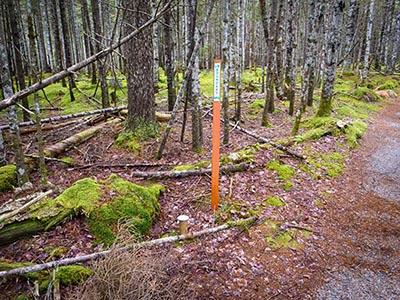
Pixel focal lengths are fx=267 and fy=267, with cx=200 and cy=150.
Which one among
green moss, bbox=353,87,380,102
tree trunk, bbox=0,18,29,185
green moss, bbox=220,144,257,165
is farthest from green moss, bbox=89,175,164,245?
green moss, bbox=353,87,380,102

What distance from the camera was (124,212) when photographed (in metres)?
4.23

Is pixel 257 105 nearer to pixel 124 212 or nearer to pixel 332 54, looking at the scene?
pixel 332 54

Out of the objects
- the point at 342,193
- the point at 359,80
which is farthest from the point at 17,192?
the point at 359,80

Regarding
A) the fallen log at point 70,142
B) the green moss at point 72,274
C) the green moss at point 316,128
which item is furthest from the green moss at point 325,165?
the fallen log at point 70,142

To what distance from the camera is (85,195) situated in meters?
4.30

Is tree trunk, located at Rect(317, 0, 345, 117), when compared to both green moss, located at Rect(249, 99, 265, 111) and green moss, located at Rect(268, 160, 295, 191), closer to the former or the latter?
green moss, located at Rect(249, 99, 265, 111)

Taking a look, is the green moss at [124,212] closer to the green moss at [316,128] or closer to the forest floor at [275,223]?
the forest floor at [275,223]

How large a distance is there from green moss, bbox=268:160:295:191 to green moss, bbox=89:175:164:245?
2.96 m

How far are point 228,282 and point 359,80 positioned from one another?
21.3 meters

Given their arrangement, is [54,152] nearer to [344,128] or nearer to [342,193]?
[342,193]

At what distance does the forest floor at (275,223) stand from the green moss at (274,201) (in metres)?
0.02

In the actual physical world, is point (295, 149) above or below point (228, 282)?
above

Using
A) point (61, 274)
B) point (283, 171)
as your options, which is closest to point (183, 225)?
point (61, 274)

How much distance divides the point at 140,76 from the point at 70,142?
105 inches
